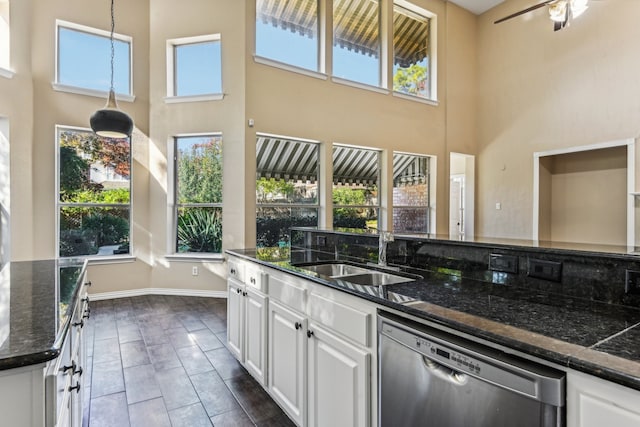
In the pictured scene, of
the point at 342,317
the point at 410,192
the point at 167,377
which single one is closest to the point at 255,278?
the point at 342,317

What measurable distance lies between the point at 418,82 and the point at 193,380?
6.35m

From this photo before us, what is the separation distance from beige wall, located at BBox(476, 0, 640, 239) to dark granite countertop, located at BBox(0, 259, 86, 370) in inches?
270

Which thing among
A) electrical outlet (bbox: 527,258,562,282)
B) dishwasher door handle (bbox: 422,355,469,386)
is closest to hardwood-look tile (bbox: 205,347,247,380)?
dishwasher door handle (bbox: 422,355,469,386)

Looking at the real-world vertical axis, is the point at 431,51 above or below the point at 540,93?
above

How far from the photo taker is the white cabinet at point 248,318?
2220 millimetres

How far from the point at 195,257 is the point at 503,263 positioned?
14.0 ft

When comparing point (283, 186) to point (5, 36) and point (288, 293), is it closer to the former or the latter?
point (288, 293)

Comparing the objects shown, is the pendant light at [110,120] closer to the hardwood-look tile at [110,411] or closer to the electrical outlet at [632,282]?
the hardwood-look tile at [110,411]

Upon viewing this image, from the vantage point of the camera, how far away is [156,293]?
5023 millimetres

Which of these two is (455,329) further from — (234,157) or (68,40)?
(68,40)

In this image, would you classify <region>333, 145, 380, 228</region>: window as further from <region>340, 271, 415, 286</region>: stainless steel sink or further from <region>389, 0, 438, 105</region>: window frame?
<region>340, 271, 415, 286</region>: stainless steel sink

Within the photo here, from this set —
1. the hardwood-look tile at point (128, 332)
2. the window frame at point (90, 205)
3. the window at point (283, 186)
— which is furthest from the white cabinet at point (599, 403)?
the window frame at point (90, 205)

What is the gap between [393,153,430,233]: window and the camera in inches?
252

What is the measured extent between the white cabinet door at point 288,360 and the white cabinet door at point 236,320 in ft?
1.60
